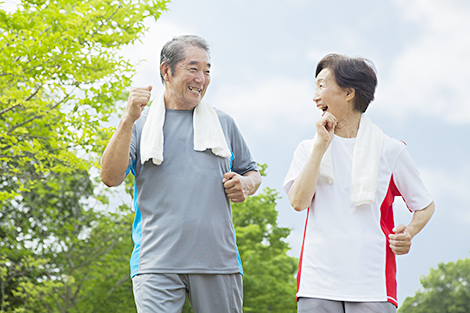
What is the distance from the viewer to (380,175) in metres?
2.70

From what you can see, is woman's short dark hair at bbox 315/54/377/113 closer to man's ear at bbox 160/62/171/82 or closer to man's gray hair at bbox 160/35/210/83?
man's gray hair at bbox 160/35/210/83

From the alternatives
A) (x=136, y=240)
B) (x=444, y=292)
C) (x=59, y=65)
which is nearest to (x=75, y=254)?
(x=59, y=65)

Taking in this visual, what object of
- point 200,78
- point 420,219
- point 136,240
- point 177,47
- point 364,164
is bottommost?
point 136,240

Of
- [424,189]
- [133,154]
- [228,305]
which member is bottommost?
[228,305]

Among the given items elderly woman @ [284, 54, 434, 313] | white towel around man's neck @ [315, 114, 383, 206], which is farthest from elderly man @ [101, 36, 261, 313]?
white towel around man's neck @ [315, 114, 383, 206]

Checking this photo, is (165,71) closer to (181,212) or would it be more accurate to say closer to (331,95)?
(181,212)

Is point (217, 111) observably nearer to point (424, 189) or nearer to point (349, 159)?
point (349, 159)

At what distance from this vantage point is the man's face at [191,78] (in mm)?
3090

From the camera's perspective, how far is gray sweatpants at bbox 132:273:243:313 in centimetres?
276

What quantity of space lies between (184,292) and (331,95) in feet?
4.49

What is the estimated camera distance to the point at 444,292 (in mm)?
24688

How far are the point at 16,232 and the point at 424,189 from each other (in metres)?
15.6

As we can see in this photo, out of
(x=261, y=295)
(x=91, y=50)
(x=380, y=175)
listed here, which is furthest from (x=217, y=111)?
(x=261, y=295)

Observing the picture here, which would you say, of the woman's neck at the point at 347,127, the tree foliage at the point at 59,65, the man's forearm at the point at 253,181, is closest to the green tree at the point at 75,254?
the tree foliage at the point at 59,65
